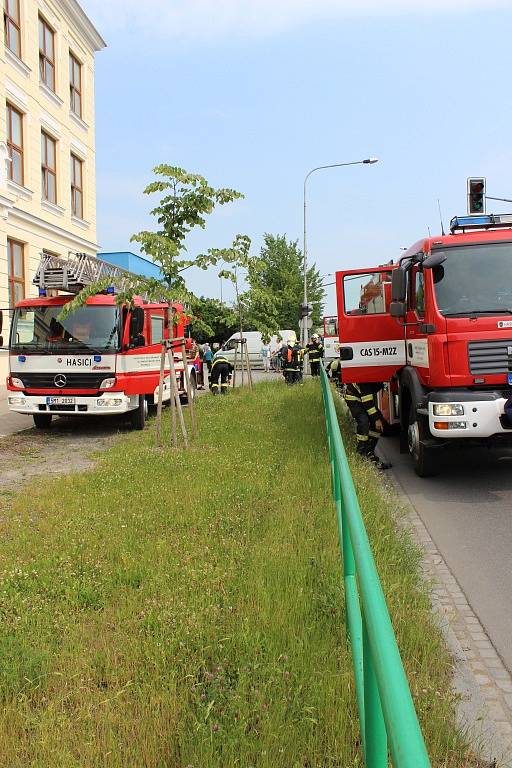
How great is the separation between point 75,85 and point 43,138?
4.19 m

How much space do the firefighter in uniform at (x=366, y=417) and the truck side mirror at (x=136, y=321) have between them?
4.13 meters

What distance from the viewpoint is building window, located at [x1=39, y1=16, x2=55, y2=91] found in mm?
23281

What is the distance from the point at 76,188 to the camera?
26.6 metres

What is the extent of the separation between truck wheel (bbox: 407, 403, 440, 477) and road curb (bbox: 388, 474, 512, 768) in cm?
261

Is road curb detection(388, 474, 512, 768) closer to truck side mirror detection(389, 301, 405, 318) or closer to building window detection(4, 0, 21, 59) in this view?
truck side mirror detection(389, 301, 405, 318)

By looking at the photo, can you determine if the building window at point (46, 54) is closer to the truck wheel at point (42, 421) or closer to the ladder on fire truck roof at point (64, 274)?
the ladder on fire truck roof at point (64, 274)

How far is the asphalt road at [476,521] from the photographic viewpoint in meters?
4.45

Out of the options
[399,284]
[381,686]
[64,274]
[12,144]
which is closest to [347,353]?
[399,284]

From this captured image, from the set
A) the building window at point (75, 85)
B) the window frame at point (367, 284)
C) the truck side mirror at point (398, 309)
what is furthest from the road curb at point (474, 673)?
the building window at point (75, 85)

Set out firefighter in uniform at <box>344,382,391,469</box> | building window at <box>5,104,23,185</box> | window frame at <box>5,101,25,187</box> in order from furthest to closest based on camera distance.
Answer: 1. building window at <box>5,104,23,185</box>
2. window frame at <box>5,101,25,187</box>
3. firefighter in uniform at <box>344,382,391,469</box>

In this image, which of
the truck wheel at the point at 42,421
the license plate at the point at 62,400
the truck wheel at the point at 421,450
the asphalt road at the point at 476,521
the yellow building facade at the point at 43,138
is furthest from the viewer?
the yellow building facade at the point at 43,138

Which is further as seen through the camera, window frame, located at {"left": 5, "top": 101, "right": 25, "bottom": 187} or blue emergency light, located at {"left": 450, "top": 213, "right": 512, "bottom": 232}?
window frame, located at {"left": 5, "top": 101, "right": 25, "bottom": 187}

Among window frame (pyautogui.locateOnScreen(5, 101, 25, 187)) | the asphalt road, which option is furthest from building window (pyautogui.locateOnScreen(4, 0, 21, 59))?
the asphalt road

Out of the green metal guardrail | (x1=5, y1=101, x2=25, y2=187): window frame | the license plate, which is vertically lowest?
the green metal guardrail
